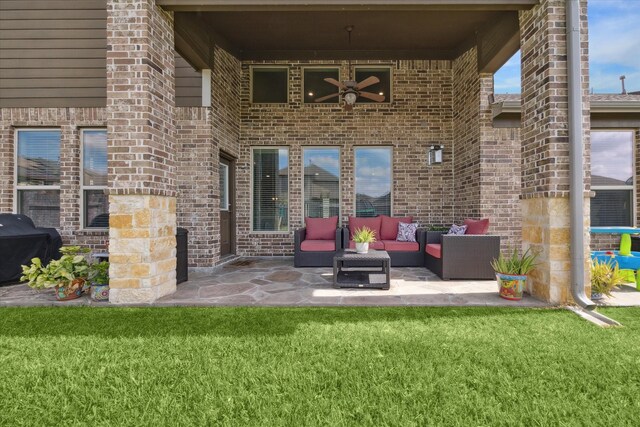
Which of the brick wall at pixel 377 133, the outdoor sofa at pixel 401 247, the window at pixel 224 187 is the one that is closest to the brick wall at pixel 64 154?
the window at pixel 224 187

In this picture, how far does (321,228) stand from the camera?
20.7ft

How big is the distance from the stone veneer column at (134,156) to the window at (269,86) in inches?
128

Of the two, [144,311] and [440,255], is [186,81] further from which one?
[440,255]

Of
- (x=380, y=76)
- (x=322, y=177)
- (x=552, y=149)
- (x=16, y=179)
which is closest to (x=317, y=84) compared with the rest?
(x=380, y=76)

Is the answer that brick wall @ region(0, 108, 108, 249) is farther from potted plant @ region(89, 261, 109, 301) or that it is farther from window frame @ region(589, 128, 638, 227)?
window frame @ region(589, 128, 638, 227)

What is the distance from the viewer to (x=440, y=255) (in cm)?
474

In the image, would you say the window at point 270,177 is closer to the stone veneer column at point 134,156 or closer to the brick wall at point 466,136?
the stone veneer column at point 134,156

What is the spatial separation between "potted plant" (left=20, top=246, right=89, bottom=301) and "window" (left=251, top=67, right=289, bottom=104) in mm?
4805

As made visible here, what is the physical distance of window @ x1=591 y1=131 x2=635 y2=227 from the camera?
6.24 meters

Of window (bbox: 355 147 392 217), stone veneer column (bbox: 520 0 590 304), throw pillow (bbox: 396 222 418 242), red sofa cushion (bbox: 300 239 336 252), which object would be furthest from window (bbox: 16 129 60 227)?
stone veneer column (bbox: 520 0 590 304)

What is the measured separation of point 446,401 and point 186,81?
6110mm

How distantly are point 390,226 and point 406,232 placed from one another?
0.44m

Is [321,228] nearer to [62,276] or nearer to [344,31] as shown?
[344,31]

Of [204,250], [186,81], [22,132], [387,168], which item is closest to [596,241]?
[387,168]
